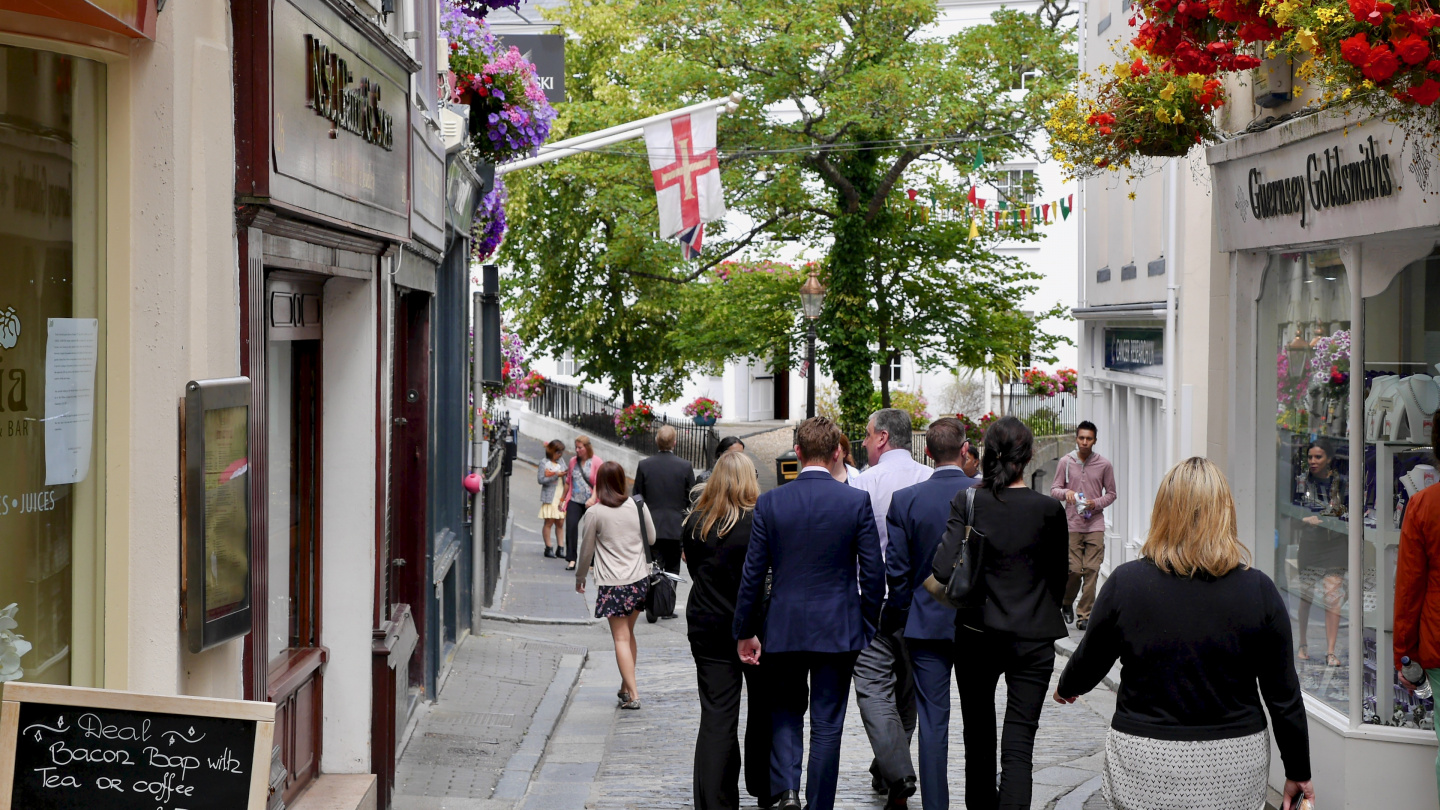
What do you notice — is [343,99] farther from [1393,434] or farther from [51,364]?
[1393,434]

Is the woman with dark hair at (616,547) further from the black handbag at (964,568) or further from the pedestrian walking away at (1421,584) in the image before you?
the pedestrian walking away at (1421,584)

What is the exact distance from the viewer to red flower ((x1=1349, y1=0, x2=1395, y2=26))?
193 inches

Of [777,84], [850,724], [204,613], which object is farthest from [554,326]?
[204,613]

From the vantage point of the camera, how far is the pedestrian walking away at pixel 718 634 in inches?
267

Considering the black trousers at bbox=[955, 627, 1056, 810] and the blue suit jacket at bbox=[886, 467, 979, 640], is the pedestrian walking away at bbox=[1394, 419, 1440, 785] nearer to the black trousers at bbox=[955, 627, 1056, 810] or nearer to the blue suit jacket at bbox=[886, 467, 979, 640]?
the black trousers at bbox=[955, 627, 1056, 810]

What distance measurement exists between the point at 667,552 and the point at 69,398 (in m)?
8.84

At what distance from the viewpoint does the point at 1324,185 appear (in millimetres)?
7027

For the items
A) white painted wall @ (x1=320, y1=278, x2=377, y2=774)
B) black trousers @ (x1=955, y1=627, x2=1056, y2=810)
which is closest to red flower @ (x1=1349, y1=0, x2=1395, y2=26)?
black trousers @ (x1=955, y1=627, x2=1056, y2=810)

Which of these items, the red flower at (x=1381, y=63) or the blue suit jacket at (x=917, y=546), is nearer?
the red flower at (x=1381, y=63)

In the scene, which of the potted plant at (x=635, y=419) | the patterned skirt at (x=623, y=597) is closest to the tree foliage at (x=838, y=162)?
the potted plant at (x=635, y=419)

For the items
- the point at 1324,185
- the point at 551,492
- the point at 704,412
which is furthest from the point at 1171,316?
the point at 704,412

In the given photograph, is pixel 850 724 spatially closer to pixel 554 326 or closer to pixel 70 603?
pixel 70 603

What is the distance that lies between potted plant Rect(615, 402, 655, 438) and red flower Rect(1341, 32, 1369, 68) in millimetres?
26906

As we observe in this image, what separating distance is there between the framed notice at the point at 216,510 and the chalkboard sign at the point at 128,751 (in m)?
0.60
